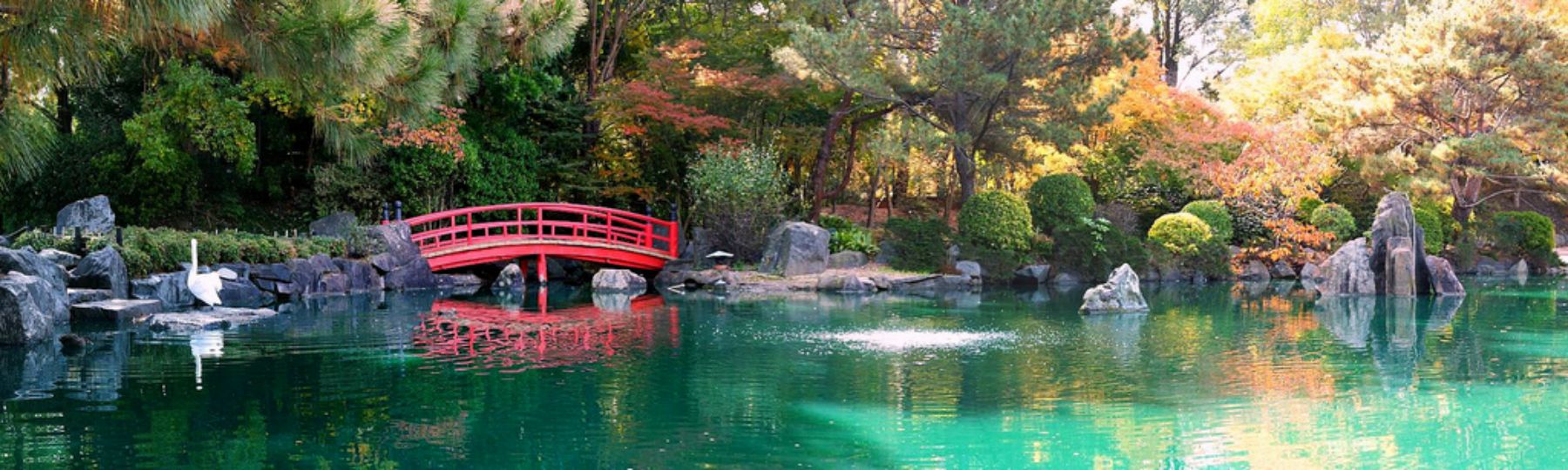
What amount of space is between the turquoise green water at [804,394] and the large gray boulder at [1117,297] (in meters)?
0.68

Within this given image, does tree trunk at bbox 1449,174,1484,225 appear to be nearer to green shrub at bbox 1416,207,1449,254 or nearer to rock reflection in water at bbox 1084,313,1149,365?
green shrub at bbox 1416,207,1449,254

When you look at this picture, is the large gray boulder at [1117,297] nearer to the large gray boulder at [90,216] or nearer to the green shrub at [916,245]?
the green shrub at [916,245]

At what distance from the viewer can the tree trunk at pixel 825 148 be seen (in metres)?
21.8

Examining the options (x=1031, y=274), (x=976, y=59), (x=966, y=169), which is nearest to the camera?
(x=976, y=59)

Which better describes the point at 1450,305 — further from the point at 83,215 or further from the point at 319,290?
the point at 83,215

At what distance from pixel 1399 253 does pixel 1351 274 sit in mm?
626

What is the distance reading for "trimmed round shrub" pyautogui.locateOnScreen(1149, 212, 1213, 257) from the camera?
2102 cm

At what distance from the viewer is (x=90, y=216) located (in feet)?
49.5

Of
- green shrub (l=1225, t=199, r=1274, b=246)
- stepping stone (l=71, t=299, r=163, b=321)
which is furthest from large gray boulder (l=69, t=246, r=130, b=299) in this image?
green shrub (l=1225, t=199, r=1274, b=246)

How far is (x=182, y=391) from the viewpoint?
8.20 m

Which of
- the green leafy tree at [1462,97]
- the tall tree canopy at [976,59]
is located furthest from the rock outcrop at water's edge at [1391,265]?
the green leafy tree at [1462,97]

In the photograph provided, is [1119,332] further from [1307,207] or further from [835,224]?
[1307,207]

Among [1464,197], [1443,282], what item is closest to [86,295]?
[1443,282]

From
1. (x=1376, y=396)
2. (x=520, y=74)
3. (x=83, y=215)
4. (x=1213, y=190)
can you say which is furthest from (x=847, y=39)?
(x=1376, y=396)
